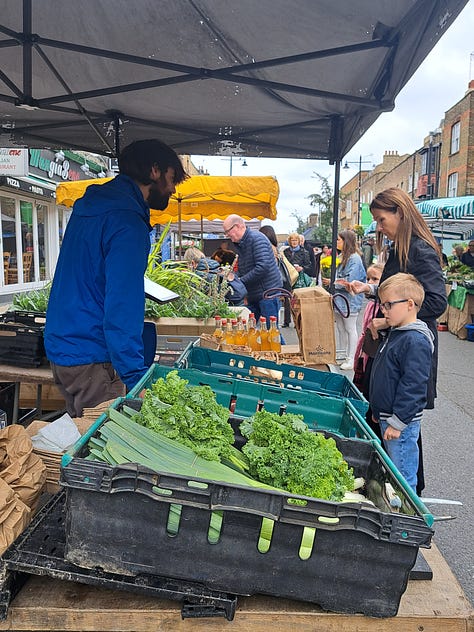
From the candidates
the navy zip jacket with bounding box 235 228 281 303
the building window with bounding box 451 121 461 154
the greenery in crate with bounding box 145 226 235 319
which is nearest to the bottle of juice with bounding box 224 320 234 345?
the greenery in crate with bounding box 145 226 235 319

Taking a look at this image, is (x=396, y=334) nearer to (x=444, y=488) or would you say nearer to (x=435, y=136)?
(x=444, y=488)

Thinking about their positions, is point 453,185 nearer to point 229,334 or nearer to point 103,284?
point 229,334

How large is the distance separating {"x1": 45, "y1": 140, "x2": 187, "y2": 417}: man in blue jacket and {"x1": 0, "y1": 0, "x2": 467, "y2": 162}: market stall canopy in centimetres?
88

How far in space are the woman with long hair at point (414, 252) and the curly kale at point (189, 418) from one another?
5.73ft

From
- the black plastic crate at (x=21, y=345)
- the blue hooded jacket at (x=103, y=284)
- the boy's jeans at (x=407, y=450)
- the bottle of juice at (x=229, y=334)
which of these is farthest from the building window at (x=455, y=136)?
the blue hooded jacket at (x=103, y=284)

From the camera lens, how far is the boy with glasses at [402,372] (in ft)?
9.68

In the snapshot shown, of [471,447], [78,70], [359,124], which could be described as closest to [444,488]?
[471,447]

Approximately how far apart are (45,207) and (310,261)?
10240mm

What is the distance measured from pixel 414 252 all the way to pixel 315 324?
818 millimetres

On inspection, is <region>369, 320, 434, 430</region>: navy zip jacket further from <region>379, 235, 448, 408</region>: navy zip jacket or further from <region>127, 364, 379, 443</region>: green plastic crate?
<region>127, 364, 379, 443</region>: green plastic crate

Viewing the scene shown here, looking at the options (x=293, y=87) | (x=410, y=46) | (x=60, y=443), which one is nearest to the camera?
(x=60, y=443)

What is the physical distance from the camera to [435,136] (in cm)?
3700

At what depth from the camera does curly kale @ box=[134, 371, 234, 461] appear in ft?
5.51

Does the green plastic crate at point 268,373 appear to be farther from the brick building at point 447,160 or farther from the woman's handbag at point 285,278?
the brick building at point 447,160
